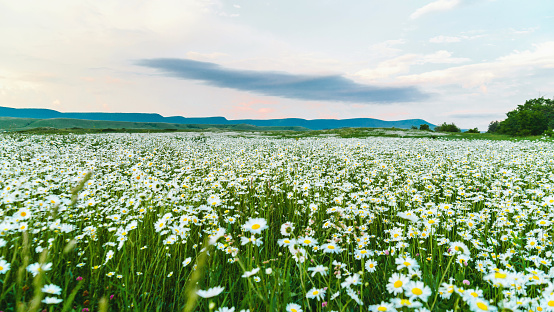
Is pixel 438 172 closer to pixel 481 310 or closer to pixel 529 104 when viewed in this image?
pixel 481 310

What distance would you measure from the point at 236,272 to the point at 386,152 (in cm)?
1276

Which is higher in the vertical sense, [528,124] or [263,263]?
[528,124]

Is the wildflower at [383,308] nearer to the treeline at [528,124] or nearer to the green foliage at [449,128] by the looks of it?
the treeline at [528,124]

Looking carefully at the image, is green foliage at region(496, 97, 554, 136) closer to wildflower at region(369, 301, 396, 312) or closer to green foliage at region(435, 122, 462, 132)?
green foliage at region(435, 122, 462, 132)

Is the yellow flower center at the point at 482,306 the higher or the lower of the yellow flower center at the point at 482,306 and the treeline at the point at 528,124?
the lower

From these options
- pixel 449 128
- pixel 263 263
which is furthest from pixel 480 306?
pixel 449 128

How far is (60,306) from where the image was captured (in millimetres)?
Result: 2637

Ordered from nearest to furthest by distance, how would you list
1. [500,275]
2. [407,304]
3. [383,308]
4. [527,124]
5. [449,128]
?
1. [407,304]
2. [383,308]
3. [500,275]
4. [527,124]
5. [449,128]

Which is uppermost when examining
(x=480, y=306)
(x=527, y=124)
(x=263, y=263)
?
(x=527, y=124)

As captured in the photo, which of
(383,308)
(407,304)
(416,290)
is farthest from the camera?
(383,308)

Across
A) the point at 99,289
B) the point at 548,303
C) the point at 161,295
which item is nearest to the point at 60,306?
the point at 99,289

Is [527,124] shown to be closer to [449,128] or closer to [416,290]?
[449,128]

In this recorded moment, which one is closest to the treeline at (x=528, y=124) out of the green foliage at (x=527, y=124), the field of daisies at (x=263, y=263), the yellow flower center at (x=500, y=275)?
the green foliage at (x=527, y=124)

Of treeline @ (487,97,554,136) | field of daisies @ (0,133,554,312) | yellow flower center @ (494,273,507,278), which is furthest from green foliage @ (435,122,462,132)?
yellow flower center @ (494,273,507,278)
